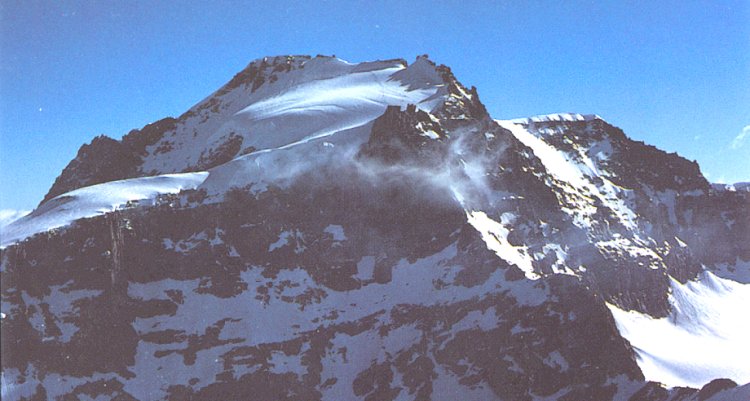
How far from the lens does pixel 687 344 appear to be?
17825 centimetres

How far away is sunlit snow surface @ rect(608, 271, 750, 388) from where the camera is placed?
15725cm

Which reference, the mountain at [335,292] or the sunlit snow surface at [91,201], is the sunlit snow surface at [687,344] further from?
the sunlit snow surface at [91,201]

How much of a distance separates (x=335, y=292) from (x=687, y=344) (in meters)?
80.3

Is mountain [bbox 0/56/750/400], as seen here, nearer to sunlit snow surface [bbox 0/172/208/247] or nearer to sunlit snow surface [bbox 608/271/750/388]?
sunlit snow surface [bbox 0/172/208/247]

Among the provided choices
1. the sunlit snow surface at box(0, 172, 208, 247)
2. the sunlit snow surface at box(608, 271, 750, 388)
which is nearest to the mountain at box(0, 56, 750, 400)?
the sunlit snow surface at box(0, 172, 208, 247)

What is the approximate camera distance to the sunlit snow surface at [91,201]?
485 ft

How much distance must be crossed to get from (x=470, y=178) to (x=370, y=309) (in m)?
40.4

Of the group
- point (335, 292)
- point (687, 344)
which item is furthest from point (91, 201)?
point (687, 344)

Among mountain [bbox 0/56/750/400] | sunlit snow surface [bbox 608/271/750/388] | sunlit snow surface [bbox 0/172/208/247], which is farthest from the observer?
sunlit snow surface [bbox 608/271/750/388]

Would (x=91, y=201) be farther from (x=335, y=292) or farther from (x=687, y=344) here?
(x=687, y=344)

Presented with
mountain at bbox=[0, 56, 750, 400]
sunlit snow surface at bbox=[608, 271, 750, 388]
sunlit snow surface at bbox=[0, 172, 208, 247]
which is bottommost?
sunlit snow surface at bbox=[608, 271, 750, 388]

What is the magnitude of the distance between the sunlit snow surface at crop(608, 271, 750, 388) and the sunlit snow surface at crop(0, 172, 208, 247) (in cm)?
9486

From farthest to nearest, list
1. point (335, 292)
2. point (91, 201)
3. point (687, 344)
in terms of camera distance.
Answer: point (687, 344), point (91, 201), point (335, 292)

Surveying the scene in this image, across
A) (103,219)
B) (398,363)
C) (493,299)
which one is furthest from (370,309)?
(103,219)
